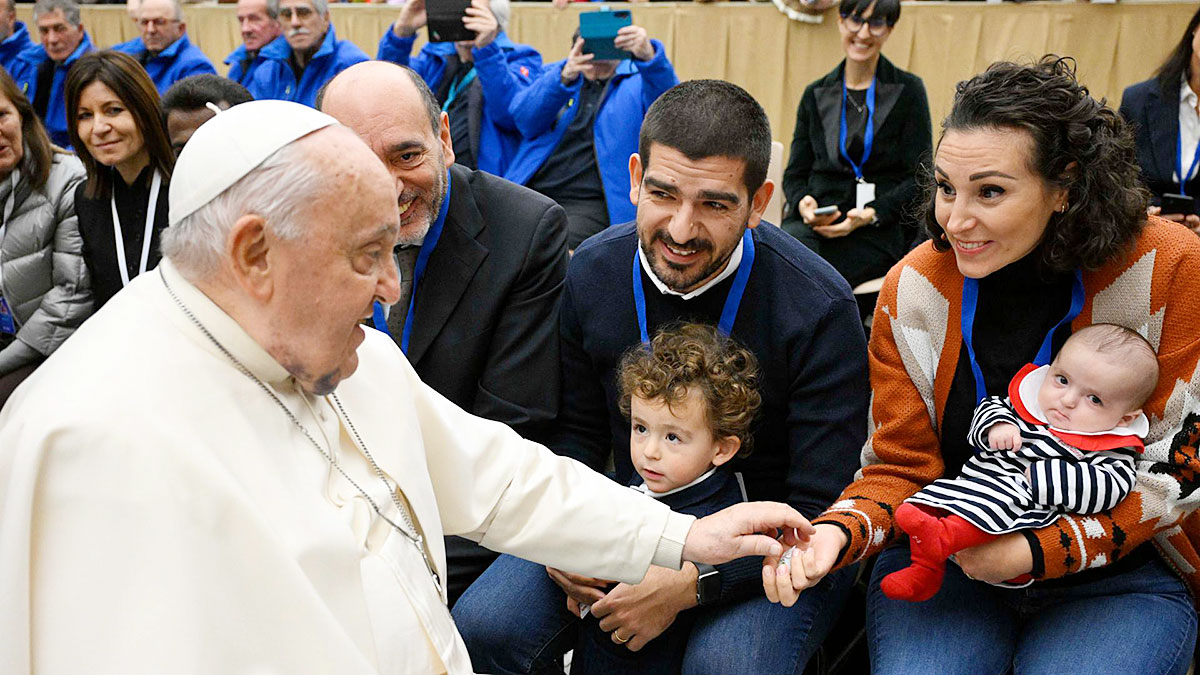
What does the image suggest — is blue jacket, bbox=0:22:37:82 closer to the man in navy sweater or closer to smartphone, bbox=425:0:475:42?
smartphone, bbox=425:0:475:42

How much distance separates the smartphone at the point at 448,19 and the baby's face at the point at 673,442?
375cm

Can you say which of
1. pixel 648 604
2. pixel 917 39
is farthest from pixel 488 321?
pixel 917 39

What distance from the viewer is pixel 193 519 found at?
5.09ft

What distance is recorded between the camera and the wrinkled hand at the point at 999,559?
2139 mm

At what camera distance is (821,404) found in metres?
2.56

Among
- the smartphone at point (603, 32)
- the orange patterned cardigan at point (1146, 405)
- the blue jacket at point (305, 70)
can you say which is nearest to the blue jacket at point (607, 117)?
the smartphone at point (603, 32)

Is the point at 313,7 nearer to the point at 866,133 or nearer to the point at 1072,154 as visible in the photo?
the point at 866,133

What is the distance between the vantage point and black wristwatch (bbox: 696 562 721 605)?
2.40m

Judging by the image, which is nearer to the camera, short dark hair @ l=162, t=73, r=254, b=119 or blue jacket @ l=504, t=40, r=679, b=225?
short dark hair @ l=162, t=73, r=254, b=119

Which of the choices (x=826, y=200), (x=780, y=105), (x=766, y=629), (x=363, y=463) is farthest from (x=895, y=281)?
(x=780, y=105)

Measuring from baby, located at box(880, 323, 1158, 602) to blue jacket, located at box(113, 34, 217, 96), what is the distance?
671 centimetres

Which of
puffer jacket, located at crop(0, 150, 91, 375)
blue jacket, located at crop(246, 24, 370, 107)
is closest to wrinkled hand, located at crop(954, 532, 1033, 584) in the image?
puffer jacket, located at crop(0, 150, 91, 375)

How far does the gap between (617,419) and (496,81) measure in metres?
3.26

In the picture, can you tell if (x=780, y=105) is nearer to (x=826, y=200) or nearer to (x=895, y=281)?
(x=826, y=200)
